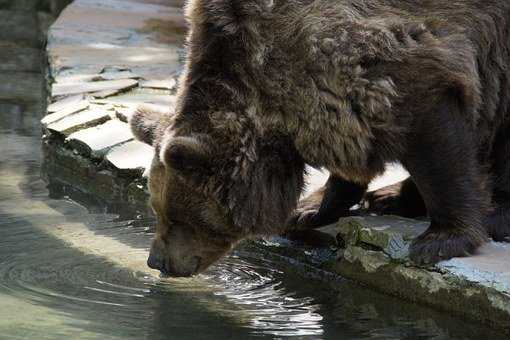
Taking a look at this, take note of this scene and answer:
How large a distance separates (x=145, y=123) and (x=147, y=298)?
96cm

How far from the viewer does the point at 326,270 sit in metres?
6.21

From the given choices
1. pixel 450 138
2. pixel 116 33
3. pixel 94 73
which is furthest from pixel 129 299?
pixel 116 33

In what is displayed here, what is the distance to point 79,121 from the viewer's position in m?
8.84

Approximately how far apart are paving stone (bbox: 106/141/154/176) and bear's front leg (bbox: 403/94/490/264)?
2.58 meters

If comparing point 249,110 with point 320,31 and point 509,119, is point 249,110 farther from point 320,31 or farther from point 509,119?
point 509,119

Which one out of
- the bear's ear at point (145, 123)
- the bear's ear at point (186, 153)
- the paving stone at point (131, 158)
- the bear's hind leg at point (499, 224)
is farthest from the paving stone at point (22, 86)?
the bear's hind leg at point (499, 224)

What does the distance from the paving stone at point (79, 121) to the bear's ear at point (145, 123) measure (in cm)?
276

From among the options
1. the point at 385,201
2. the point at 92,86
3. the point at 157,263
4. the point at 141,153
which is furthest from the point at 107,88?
the point at 157,263

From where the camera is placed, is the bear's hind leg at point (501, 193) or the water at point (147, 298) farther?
the bear's hind leg at point (501, 193)

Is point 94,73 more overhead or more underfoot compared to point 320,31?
more underfoot

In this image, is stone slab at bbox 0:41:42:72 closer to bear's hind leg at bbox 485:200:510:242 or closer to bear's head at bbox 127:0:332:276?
bear's head at bbox 127:0:332:276

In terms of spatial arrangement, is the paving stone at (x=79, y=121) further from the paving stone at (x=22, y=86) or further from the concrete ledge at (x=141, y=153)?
the paving stone at (x=22, y=86)

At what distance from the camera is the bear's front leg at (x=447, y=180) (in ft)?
17.9

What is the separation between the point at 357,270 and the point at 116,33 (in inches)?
297
